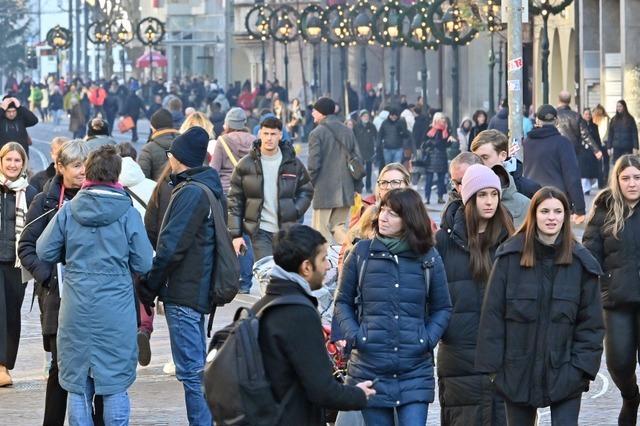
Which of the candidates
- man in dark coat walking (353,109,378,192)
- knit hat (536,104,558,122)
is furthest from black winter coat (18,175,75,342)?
man in dark coat walking (353,109,378,192)

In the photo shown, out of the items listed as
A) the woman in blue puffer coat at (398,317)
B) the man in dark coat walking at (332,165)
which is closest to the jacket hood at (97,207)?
the woman in blue puffer coat at (398,317)

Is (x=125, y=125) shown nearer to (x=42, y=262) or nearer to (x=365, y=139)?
(x=365, y=139)

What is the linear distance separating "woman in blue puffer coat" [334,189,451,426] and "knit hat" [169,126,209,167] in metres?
2.06

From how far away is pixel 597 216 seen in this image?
1018 centimetres

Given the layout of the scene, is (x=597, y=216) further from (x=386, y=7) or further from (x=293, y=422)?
(x=386, y=7)

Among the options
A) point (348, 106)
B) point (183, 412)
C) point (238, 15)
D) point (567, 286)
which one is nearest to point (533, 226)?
point (567, 286)

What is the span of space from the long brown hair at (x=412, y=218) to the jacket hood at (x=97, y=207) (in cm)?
166

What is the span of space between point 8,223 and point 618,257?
4.14 m

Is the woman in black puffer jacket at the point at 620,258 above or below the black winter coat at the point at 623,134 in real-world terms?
below

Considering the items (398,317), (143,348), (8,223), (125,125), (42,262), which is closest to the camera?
(398,317)

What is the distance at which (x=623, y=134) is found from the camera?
103 feet

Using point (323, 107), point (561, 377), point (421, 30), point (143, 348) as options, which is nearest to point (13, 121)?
point (323, 107)

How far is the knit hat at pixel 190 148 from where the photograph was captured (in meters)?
10.2

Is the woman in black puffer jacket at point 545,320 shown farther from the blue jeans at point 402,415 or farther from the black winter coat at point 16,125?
the black winter coat at point 16,125
